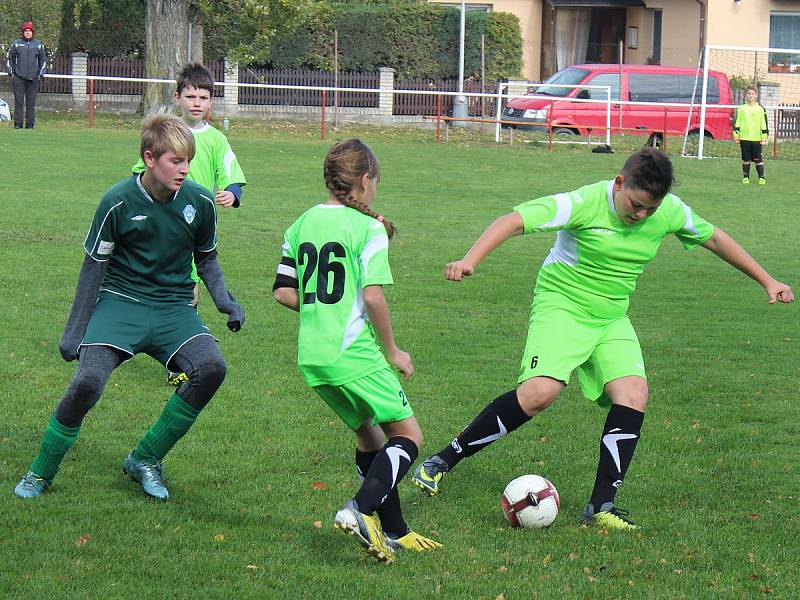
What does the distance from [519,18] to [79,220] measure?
30.4 m

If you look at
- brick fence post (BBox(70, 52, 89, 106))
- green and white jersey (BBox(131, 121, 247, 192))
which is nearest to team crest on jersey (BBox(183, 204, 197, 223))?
green and white jersey (BBox(131, 121, 247, 192))

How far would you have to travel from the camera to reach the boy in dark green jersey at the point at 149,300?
5.11 metres

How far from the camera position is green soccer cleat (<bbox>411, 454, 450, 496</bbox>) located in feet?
Result: 18.1

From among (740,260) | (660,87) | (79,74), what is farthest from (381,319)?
(79,74)

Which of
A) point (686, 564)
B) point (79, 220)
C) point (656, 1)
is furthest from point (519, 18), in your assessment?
point (686, 564)

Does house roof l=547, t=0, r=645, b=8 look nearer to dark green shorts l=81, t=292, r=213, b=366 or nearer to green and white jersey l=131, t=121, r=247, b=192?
green and white jersey l=131, t=121, r=247, b=192

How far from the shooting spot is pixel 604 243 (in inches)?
213

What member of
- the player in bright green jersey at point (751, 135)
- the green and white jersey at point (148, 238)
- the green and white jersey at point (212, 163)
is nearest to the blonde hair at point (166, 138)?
the green and white jersey at point (148, 238)

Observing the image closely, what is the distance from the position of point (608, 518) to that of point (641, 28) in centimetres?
4061

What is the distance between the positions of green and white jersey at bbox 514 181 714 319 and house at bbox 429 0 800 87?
35.6 m

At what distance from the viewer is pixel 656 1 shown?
4272cm

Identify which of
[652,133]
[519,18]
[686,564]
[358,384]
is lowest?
[686,564]

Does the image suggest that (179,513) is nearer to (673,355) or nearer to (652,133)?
(673,355)

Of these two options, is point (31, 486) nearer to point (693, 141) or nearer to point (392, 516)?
point (392, 516)
